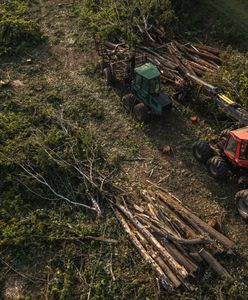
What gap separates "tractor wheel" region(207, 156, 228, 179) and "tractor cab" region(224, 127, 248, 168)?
44 cm

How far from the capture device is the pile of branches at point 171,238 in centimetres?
1158

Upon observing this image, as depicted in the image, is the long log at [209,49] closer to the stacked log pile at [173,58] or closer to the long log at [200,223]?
the stacked log pile at [173,58]

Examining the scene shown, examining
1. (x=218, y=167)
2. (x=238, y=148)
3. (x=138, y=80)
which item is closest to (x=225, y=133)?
(x=218, y=167)

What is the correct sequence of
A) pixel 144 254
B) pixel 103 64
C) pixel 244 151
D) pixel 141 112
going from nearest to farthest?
pixel 144 254 → pixel 244 151 → pixel 141 112 → pixel 103 64

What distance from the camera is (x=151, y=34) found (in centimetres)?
2164

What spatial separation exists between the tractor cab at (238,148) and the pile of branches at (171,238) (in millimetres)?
2598

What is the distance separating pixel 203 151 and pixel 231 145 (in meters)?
1.41

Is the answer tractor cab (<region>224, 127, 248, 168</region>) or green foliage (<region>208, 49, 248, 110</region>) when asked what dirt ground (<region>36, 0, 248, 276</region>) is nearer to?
tractor cab (<region>224, 127, 248, 168</region>)

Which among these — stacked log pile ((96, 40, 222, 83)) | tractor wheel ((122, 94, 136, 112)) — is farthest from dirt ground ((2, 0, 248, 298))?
stacked log pile ((96, 40, 222, 83))

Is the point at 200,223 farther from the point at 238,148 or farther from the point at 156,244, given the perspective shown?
the point at 238,148

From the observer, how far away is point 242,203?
13.3 meters

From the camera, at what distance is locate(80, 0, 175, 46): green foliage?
21.8 m

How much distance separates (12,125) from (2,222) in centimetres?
512

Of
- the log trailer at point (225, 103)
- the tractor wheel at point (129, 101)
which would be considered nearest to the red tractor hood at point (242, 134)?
the log trailer at point (225, 103)
